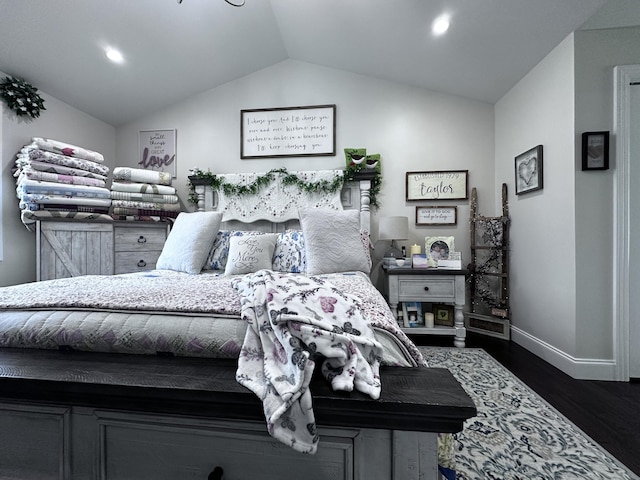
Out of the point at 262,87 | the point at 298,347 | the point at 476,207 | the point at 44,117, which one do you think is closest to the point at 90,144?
the point at 44,117

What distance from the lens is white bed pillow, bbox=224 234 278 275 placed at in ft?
6.78

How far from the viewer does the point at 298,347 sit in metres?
0.75

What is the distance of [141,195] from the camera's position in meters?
2.84

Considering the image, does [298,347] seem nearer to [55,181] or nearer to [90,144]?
[55,181]

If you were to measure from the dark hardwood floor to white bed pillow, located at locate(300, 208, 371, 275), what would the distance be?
1310mm

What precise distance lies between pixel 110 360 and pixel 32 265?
8.17ft

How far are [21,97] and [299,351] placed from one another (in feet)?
10.5

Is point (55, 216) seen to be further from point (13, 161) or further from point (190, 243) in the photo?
point (190, 243)

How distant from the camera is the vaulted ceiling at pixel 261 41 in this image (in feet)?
6.61

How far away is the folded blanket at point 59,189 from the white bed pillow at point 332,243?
191cm

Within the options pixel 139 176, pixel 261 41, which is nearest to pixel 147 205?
pixel 139 176

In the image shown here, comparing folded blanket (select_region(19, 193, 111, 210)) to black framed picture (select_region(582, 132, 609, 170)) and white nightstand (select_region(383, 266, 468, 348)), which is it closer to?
white nightstand (select_region(383, 266, 468, 348))

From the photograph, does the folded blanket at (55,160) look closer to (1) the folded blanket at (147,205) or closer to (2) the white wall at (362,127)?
(1) the folded blanket at (147,205)

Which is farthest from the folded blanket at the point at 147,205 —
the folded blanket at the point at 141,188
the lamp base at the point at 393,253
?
the lamp base at the point at 393,253
